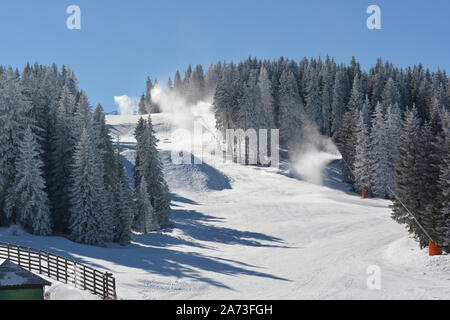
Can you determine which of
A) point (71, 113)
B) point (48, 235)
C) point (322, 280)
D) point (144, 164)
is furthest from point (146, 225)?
point (322, 280)

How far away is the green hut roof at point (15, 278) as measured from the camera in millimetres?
17355

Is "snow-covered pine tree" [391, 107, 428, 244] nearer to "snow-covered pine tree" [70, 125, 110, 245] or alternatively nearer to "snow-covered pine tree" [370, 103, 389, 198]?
"snow-covered pine tree" [70, 125, 110, 245]

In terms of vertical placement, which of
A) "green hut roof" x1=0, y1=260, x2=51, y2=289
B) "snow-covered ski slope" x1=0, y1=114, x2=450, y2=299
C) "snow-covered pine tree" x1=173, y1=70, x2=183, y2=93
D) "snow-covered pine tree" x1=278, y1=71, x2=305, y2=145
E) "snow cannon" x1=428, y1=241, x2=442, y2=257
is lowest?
"snow-covered ski slope" x1=0, y1=114, x2=450, y2=299

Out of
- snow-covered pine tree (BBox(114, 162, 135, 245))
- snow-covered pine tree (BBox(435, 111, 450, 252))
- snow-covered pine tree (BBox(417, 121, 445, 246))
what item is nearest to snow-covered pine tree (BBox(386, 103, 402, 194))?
snow-covered pine tree (BBox(417, 121, 445, 246))

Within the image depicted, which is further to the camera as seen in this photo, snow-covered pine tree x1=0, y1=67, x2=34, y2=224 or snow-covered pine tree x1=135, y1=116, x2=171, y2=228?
snow-covered pine tree x1=135, y1=116, x2=171, y2=228

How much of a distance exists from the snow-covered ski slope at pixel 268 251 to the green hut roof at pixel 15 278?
10.3 feet

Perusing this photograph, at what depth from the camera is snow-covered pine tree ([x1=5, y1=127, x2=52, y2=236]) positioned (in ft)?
115

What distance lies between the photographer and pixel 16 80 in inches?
1533

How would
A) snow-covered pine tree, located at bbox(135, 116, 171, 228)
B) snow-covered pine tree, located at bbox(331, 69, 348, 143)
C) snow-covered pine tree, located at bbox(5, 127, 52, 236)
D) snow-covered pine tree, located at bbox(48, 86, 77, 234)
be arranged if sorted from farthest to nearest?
snow-covered pine tree, located at bbox(331, 69, 348, 143)
snow-covered pine tree, located at bbox(135, 116, 171, 228)
snow-covered pine tree, located at bbox(48, 86, 77, 234)
snow-covered pine tree, located at bbox(5, 127, 52, 236)

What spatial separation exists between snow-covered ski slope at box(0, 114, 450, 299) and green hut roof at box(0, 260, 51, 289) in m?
3.15

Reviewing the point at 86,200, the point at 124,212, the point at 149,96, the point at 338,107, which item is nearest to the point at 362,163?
the point at 338,107

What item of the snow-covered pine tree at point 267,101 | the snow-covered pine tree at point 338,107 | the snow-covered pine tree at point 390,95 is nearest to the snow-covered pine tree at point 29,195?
the snow-covered pine tree at point 267,101

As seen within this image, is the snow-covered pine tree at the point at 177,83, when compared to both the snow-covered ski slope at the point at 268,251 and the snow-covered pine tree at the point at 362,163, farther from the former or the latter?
the snow-covered pine tree at the point at 362,163
